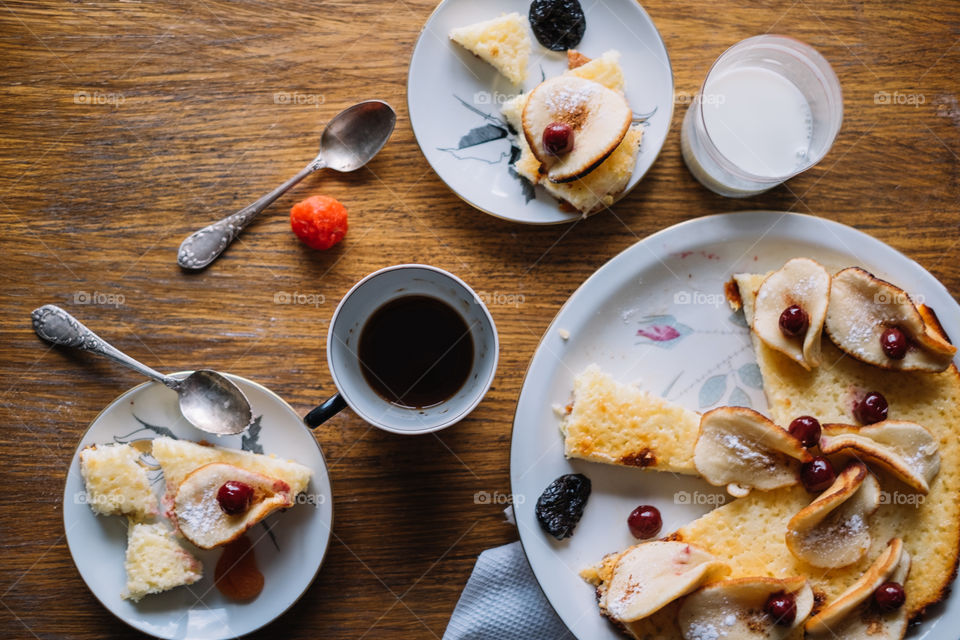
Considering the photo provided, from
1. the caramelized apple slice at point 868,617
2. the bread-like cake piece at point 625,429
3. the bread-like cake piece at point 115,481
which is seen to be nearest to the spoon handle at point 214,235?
the bread-like cake piece at point 115,481

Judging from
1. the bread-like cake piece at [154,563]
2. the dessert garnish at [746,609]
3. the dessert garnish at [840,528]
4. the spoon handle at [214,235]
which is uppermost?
the spoon handle at [214,235]

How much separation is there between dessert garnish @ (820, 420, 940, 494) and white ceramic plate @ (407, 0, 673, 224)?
1067 millimetres

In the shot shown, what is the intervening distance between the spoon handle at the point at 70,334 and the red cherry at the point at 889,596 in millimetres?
2385

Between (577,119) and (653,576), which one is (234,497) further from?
(577,119)

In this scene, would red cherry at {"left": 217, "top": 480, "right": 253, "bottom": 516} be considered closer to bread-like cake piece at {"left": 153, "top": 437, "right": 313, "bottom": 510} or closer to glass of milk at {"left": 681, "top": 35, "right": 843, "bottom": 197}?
bread-like cake piece at {"left": 153, "top": 437, "right": 313, "bottom": 510}

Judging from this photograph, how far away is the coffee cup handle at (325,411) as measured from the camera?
75.1 inches

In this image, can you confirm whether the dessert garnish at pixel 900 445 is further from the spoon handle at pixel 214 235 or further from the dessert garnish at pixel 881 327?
the spoon handle at pixel 214 235

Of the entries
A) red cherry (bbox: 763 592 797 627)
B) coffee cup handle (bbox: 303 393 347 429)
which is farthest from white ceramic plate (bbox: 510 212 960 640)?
coffee cup handle (bbox: 303 393 347 429)

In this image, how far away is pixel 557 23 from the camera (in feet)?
7.33

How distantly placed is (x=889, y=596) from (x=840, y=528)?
0.74ft

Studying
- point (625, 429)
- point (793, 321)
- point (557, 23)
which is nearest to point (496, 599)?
point (625, 429)

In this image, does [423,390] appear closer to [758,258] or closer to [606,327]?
[606,327]

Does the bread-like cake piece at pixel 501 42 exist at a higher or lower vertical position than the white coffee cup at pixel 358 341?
higher

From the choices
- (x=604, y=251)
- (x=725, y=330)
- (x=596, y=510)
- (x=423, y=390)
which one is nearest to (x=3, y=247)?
(x=423, y=390)
